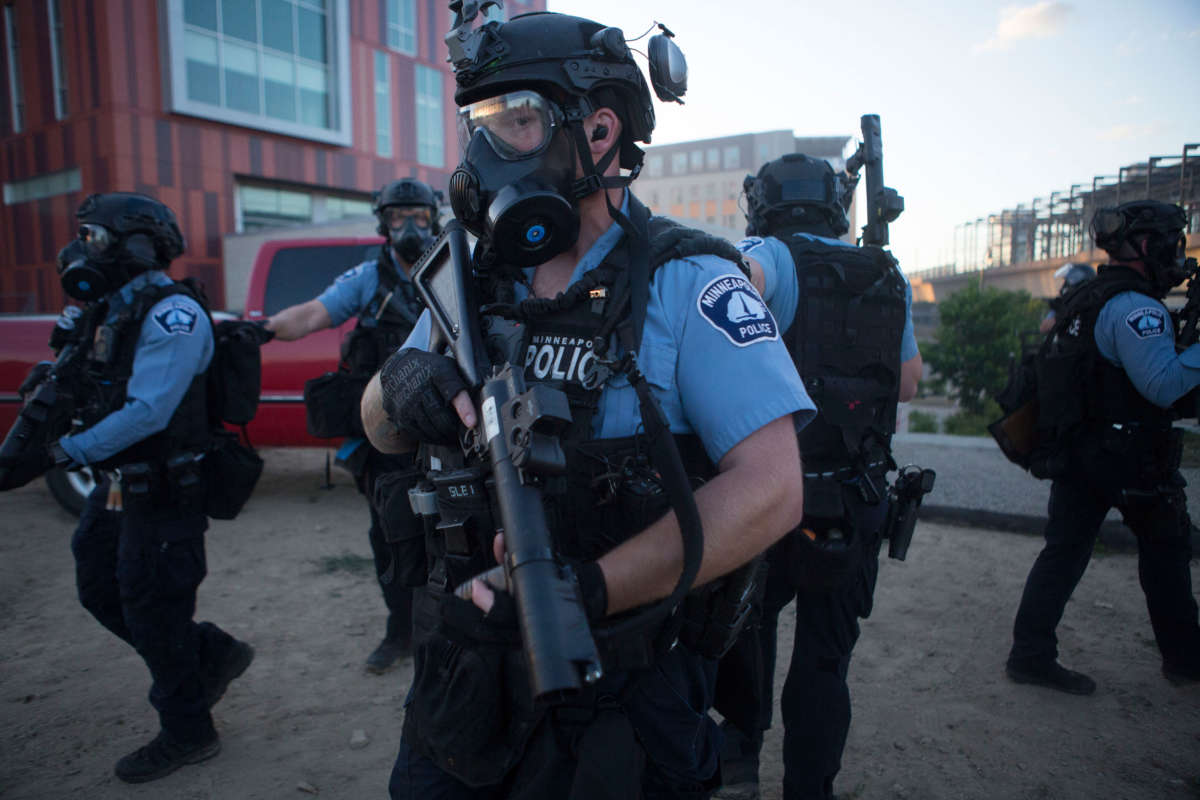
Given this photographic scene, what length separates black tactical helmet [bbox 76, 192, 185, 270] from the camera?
3.06 meters

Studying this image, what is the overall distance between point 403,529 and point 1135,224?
358 cm

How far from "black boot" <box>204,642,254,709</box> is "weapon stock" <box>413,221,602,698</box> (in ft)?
8.52

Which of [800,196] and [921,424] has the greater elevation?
[800,196]

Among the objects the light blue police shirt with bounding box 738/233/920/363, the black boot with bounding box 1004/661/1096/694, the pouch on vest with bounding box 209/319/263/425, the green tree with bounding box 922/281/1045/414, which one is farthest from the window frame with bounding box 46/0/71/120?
the black boot with bounding box 1004/661/1096/694

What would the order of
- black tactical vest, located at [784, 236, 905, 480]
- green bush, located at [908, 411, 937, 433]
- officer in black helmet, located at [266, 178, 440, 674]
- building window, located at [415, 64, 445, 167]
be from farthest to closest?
building window, located at [415, 64, 445, 167] < green bush, located at [908, 411, 937, 433] < officer in black helmet, located at [266, 178, 440, 674] < black tactical vest, located at [784, 236, 905, 480]

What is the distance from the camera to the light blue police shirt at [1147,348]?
3047 millimetres

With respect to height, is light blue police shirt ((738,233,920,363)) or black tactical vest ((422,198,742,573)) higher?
light blue police shirt ((738,233,920,363))

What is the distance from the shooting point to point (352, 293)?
4.18 meters

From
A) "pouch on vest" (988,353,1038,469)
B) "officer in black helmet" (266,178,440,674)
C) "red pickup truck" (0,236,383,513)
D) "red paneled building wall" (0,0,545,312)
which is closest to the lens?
"pouch on vest" (988,353,1038,469)

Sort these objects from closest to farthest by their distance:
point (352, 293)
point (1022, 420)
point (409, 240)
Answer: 1. point (1022, 420)
2. point (409, 240)
3. point (352, 293)

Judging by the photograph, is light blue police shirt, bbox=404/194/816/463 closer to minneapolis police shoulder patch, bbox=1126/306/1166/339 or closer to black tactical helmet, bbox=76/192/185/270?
black tactical helmet, bbox=76/192/185/270

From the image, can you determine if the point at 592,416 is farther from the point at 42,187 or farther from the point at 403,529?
the point at 42,187

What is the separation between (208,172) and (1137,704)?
74.0 feet

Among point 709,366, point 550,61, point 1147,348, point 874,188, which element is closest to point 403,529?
point 709,366
